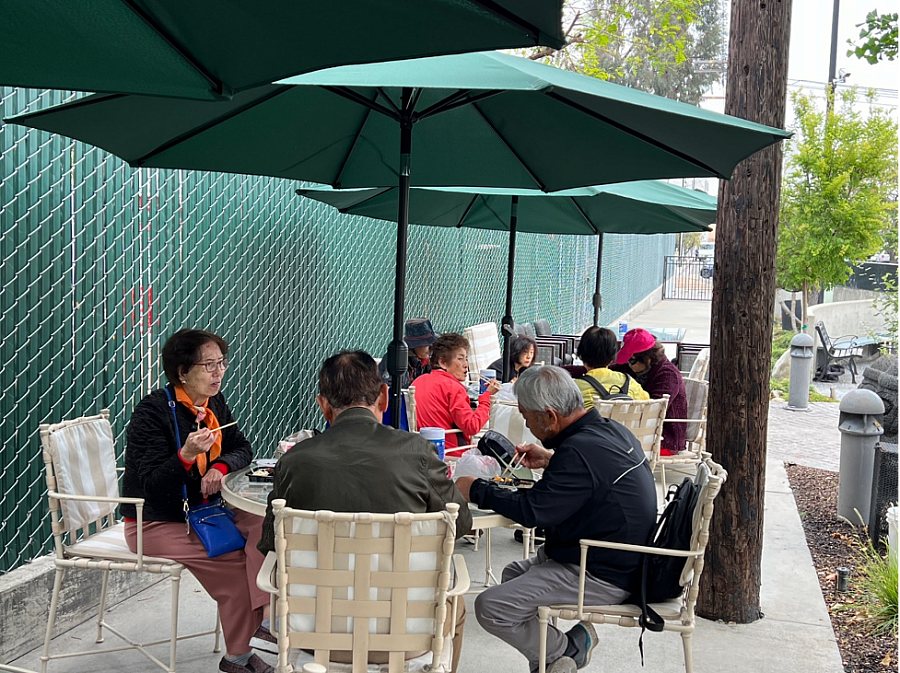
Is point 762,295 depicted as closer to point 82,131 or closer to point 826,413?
point 82,131

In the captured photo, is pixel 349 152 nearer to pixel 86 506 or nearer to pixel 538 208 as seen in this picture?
pixel 86 506

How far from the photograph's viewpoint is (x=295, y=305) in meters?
7.06

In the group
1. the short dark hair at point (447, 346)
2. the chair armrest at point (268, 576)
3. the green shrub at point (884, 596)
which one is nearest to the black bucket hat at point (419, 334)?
the short dark hair at point (447, 346)

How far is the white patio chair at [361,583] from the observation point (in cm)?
264

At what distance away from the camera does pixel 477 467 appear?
3.81 m

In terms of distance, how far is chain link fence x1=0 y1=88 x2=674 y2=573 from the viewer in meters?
4.23

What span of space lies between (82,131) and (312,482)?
1996 mm

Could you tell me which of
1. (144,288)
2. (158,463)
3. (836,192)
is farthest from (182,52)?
(836,192)

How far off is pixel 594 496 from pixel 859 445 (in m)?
4.06

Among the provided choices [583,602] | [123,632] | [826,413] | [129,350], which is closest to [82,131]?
[129,350]

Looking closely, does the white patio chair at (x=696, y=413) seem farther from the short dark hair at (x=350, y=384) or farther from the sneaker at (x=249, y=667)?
the short dark hair at (x=350, y=384)

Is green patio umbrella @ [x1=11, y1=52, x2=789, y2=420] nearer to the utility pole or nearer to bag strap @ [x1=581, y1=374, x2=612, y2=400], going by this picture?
the utility pole

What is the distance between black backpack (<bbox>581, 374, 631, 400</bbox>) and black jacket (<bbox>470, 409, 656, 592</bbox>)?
5.17 feet

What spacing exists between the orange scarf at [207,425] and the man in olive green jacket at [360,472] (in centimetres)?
103
